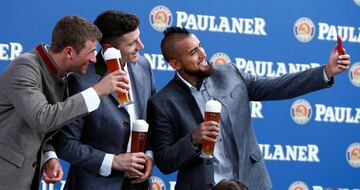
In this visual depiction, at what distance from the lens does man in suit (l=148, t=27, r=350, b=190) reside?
430cm

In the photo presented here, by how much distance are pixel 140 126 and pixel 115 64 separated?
330 mm

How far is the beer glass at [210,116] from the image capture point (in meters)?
4.02

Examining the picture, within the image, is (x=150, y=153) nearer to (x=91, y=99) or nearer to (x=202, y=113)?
(x=202, y=113)

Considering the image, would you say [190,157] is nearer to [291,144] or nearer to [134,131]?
[134,131]

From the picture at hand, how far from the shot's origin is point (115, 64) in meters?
3.94

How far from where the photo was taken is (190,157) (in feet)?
13.8

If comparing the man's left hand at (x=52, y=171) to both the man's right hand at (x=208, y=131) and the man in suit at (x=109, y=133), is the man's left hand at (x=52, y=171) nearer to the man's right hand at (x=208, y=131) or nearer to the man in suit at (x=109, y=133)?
the man in suit at (x=109, y=133)

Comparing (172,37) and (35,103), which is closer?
(35,103)

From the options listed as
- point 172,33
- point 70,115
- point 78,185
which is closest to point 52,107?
point 70,115

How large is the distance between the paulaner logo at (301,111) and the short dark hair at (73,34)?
8.10 feet

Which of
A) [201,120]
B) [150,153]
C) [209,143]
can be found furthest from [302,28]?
[209,143]

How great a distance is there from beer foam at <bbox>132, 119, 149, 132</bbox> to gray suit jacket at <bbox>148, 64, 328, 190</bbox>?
222 mm

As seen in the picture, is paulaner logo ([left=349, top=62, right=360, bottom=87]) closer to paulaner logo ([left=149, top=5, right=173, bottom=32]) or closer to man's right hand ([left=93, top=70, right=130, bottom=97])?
paulaner logo ([left=149, top=5, right=173, bottom=32])

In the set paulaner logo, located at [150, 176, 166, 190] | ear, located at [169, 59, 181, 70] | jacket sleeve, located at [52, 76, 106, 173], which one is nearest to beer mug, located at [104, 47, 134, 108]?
jacket sleeve, located at [52, 76, 106, 173]
